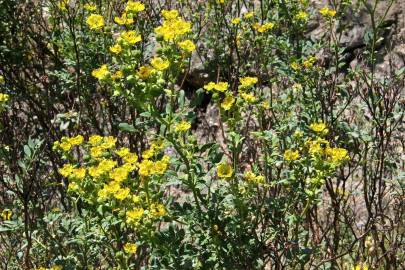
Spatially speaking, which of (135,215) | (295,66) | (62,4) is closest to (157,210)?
(135,215)

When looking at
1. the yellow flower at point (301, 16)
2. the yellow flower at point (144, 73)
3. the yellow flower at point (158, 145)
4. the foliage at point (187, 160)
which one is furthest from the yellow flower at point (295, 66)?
the yellow flower at point (144, 73)

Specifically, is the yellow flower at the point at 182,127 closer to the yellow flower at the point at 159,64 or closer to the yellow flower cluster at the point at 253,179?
the yellow flower at the point at 159,64

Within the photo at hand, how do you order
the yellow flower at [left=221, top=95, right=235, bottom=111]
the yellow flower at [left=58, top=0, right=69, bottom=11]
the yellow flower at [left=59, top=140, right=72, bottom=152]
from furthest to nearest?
the yellow flower at [left=58, top=0, right=69, bottom=11] < the yellow flower at [left=59, top=140, right=72, bottom=152] < the yellow flower at [left=221, top=95, right=235, bottom=111]

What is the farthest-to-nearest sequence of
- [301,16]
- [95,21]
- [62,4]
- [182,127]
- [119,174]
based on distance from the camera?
1. [62,4]
2. [301,16]
3. [95,21]
4. [119,174]
5. [182,127]

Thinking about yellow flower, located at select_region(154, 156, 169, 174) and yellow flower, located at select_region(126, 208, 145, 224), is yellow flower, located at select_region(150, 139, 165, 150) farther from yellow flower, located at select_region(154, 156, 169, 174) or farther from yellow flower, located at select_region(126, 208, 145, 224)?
yellow flower, located at select_region(126, 208, 145, 224)

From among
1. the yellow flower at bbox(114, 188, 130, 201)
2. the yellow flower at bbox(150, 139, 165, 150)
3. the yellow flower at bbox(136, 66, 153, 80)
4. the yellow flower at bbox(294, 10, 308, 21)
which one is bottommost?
the yellow flower at bbox(114, 188, 130, 201)

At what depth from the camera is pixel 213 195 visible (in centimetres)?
250

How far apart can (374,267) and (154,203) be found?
54.7 inches

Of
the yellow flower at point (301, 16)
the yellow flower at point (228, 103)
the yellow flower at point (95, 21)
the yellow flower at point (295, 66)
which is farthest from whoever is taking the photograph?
the yellow flower at point (301, 16)

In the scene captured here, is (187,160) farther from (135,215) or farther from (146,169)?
(135,215)

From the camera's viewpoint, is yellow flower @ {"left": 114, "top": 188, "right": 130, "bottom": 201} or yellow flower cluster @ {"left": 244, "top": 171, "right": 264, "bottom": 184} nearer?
yellow flower @ {"left": 114, "top": 188, "right": 130, "bottom": 201}

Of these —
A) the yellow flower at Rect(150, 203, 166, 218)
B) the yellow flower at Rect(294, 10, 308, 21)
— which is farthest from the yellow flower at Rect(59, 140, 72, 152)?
the yellow flower at Rect(294, 10, 308, 21)

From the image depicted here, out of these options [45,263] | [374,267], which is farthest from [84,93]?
[374,267]

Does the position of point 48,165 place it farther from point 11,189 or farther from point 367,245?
point 367,245
